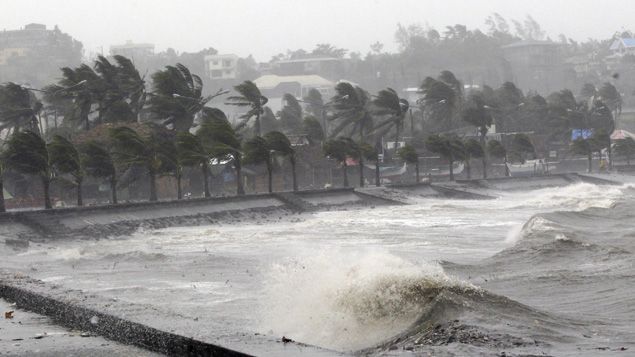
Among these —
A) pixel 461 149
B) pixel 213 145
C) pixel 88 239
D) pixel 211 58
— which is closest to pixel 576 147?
pixel 461 149

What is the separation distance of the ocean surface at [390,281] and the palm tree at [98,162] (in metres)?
8.55

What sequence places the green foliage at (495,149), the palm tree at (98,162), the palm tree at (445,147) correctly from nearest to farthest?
the palm tree at (98,162), the palm tree at (445,147), the green foliage at (495,149)

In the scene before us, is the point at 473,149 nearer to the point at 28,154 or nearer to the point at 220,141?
the point at 220,141

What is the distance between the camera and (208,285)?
1897cm

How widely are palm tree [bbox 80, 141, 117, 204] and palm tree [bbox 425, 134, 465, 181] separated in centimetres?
3324

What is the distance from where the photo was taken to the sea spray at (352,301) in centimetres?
1139

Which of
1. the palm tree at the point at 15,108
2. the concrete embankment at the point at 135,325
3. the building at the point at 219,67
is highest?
the building at the point at 219,67

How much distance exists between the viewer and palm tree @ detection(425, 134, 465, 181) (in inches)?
2975

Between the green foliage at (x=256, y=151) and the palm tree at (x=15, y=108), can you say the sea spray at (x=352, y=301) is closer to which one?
the green foliage at (x=256, y=151)

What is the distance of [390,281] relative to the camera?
12938 mm

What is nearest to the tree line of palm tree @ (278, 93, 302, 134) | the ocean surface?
palm tree @ (278, 93, 302, 134)

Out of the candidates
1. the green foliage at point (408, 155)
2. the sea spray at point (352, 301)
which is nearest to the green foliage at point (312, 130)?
the green foliage at point (408, 155)

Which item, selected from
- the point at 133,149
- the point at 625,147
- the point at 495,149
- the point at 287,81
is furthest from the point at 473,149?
the point at 287,81

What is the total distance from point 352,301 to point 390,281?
27.8 inches
